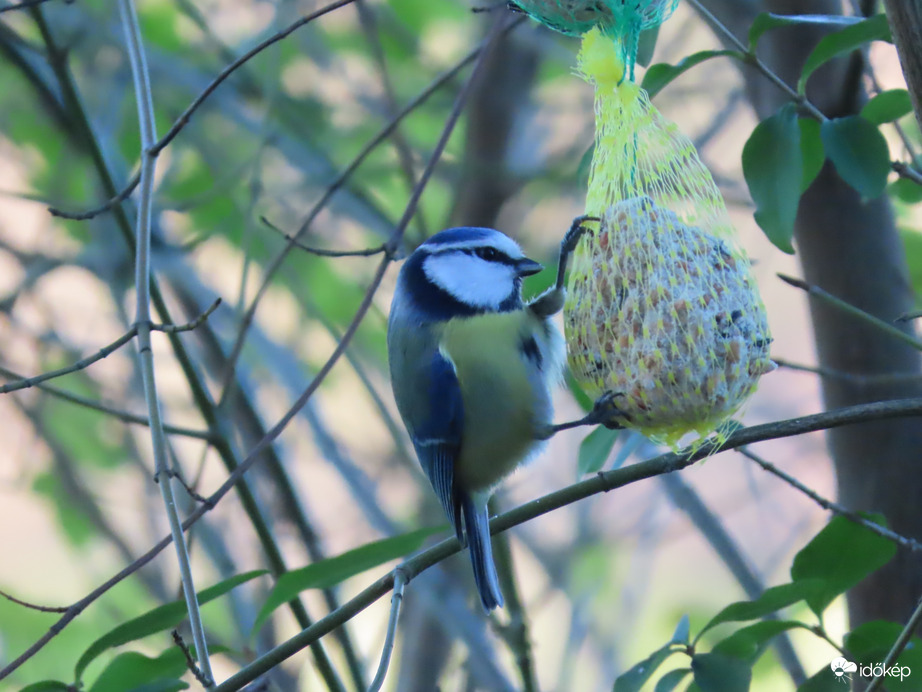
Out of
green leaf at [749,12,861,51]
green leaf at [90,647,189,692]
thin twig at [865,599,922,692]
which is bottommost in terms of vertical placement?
thin twig at [865,599,922,692]

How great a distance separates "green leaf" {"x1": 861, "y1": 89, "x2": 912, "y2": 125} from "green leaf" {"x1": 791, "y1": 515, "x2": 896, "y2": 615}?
0.44m

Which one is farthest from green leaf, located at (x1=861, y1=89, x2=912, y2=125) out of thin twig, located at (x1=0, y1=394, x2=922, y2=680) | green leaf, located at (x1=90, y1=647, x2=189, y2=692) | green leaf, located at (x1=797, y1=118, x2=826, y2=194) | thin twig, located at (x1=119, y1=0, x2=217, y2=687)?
green leaf, located at (x1=90, y1=647, x2=189, y2=692)

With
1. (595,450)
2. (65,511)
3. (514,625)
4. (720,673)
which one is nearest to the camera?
(720,673)

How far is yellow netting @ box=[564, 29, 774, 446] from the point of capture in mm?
977

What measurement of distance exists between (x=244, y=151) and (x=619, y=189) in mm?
1471

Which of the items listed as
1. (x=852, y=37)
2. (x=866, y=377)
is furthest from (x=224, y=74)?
(x=866, y=377)

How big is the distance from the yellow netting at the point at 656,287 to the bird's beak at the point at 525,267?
0.11 meters

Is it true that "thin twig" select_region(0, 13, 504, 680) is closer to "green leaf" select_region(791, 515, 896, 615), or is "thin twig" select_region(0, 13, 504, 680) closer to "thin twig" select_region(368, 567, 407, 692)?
"thin twig" select_region(368, 567, 407, 692)

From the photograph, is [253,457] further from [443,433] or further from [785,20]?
[785,20]

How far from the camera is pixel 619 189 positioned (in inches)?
43.6

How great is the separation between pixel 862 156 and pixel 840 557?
0.39 m

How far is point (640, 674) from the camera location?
3.04ft

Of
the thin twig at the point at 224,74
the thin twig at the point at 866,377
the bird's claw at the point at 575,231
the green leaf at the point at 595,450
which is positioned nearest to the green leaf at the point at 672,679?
the green leaf at the point at 595,450

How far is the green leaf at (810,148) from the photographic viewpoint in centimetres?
107
